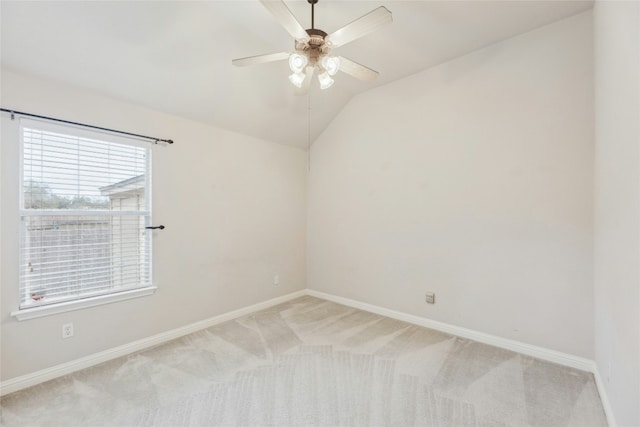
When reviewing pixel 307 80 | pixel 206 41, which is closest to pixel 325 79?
pixel 307 80

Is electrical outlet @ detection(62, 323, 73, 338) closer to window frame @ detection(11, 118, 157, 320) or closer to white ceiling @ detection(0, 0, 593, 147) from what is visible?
window frame @ detection(11, 118, 157, 320)

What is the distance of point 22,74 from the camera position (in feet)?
6.84

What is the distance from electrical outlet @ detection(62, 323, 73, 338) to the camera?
229 cm

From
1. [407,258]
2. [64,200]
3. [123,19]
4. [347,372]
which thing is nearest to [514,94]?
[407,258]

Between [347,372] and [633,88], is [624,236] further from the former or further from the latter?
[347,372]

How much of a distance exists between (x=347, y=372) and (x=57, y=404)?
6.68 feet

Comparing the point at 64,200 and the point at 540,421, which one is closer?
the point at 540,421

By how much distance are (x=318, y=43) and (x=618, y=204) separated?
200cm

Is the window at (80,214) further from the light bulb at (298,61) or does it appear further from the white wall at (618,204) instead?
the white wall at (618,204)

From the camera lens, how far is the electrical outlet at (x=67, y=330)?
2.29m

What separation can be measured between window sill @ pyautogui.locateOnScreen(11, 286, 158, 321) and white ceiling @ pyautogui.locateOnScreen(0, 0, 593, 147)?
5.75 feet

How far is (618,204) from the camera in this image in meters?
1.60

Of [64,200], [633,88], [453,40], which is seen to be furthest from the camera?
A: [453,40]

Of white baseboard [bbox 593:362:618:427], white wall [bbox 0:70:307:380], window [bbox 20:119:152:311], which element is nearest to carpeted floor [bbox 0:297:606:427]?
white baseboard [bbox 593:362:618:427]
